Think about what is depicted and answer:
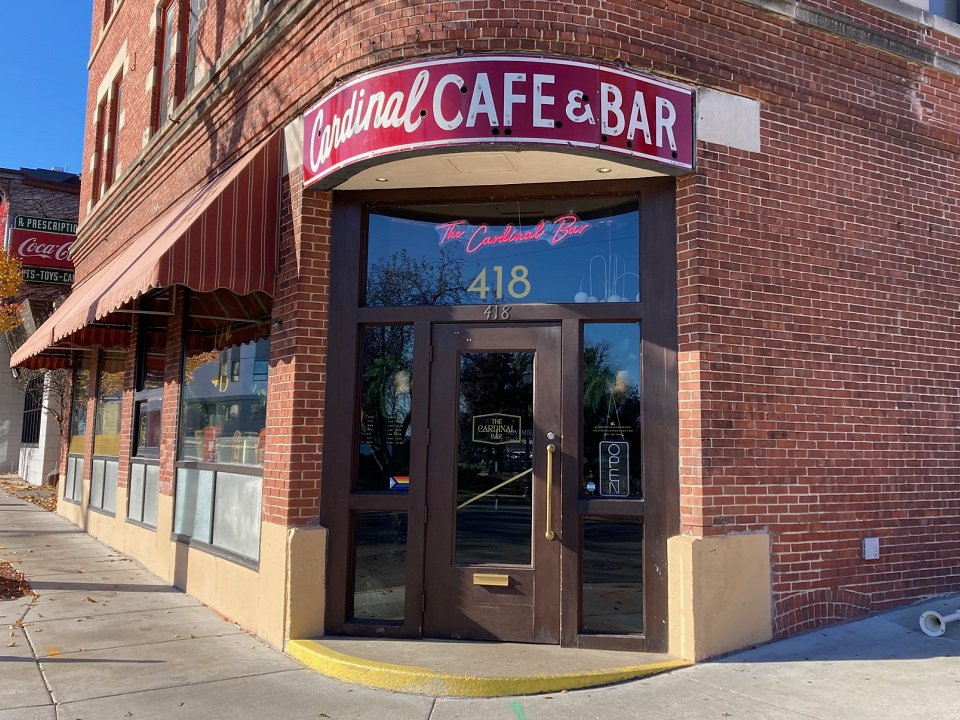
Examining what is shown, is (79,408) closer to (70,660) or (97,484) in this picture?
(97,484)

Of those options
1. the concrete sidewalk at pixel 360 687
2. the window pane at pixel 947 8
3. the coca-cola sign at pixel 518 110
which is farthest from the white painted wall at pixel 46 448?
the window pane at pixel 947 8

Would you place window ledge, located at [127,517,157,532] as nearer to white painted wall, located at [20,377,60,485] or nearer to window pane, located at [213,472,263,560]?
window pane, located at [213,472,263,560]

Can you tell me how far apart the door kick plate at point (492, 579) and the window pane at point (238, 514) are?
213cm

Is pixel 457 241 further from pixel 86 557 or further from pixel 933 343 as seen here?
pixel 86 557

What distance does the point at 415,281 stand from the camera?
261 inches

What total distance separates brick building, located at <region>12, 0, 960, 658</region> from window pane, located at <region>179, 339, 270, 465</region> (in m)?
0.15

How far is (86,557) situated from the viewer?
10.6 m

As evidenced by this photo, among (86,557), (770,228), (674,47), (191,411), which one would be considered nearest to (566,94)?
(674,47)

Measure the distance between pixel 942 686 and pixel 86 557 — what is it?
393 inches

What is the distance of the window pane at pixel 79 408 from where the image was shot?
47.9 ft

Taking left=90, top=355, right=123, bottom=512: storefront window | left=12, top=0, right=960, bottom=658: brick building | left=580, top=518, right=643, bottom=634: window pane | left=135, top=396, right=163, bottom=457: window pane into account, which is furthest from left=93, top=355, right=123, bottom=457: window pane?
left=580, top=518, right=643, bottom=634: window pane

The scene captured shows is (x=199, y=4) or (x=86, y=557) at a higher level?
(x=199, y=4)

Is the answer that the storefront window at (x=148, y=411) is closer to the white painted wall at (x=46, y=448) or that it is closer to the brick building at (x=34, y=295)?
the brick building at (x=34, y=295)

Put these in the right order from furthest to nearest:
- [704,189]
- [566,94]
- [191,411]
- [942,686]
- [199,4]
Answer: [199,4] → [191,411] → [704,189] → [566,94] → [942,686]
